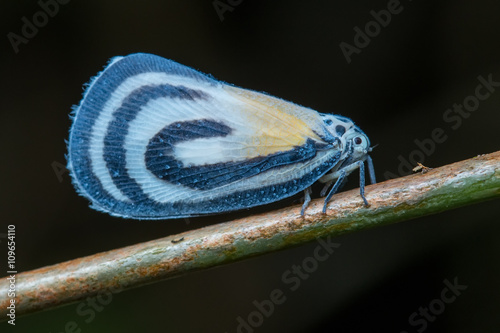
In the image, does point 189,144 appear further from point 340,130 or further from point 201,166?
point 340,130

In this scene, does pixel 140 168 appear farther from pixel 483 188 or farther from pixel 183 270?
pixel 483 188

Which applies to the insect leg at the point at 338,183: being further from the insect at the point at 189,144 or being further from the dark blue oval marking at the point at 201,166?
the dark blue oval marking at the point at 201,166

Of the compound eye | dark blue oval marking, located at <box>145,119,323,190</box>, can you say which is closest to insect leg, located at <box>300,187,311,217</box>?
dark blue oval marking, located at <box>145,119,323,190</box>

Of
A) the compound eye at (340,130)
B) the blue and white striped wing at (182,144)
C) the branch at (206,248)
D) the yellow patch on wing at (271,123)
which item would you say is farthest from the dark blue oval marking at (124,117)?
the compound eye at (340,130)

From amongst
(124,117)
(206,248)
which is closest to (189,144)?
(124,117)

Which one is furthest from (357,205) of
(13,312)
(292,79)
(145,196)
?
(292,79)

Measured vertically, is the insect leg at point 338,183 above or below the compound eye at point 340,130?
below

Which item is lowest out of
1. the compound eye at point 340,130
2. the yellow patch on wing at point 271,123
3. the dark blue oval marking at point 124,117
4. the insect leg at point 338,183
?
the insect leg at point 338,183
